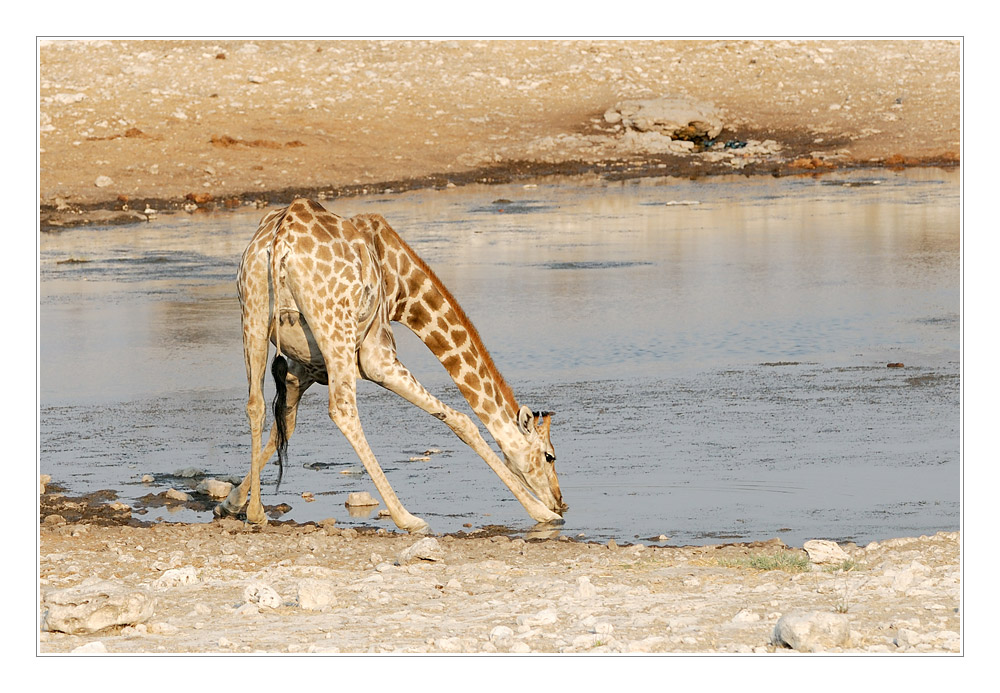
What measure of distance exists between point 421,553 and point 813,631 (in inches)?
90.4

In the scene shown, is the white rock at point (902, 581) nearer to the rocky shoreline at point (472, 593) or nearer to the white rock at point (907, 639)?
the rocky shoreline at point (472, 593)

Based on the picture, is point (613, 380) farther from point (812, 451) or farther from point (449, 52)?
point (449, 52)

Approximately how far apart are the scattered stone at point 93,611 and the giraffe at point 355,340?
2.17 meters

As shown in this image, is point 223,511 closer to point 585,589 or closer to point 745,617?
point 585,589

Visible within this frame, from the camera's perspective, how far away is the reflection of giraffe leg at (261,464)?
7867 millimetres

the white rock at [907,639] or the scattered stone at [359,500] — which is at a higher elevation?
the white rock at [907,639]

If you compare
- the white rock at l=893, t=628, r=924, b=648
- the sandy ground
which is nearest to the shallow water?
the sandy ground

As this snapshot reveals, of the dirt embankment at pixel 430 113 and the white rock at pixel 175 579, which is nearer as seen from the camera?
the white rock at pixel 175 579

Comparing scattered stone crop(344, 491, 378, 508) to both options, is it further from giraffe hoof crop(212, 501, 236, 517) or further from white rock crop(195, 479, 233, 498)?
white rock crop(195, 479, 233, 498)

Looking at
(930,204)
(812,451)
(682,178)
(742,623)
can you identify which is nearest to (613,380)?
(812,451)

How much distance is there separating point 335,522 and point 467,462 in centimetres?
143

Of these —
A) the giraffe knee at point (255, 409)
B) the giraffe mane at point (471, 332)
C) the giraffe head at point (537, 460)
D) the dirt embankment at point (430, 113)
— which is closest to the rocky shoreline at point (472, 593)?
the giraffe head at point (537, 460)

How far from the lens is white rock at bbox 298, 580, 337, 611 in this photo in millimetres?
5879

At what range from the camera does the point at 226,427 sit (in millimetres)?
10273
